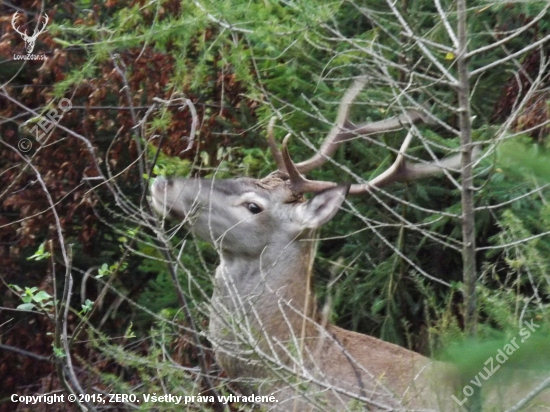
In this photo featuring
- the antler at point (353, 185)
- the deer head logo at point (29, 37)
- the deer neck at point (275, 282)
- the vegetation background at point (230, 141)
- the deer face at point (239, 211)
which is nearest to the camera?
the deer neck at point (275, 282)

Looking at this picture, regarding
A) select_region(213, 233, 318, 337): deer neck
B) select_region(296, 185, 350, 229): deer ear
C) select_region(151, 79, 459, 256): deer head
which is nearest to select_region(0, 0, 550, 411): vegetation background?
select_region(151, 79, 459, 256): deer head

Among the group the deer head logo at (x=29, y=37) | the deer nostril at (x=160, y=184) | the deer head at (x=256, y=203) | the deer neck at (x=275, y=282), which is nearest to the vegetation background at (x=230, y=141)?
the deer head logo at (x=29, y=37)

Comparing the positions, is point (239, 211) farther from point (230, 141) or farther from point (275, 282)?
point (230, 141)

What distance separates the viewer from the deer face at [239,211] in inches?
194

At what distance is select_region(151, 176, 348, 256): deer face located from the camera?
4.94m

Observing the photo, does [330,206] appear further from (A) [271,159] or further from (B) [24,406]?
(B) [24,406]

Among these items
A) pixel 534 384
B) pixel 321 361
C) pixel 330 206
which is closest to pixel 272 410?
pixel 321 361

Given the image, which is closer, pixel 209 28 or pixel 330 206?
pixel 330 206

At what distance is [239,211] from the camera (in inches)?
197

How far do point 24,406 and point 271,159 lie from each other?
2.28 meters

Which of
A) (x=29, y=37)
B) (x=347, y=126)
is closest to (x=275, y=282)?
(x=347, y=126)

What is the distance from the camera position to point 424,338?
5.15m

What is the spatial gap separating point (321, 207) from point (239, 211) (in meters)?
0.47

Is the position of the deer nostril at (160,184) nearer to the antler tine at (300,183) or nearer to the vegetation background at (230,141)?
the vegetation background at (230,141)
